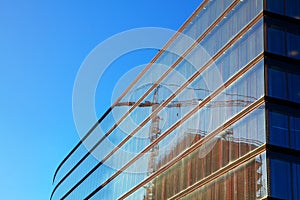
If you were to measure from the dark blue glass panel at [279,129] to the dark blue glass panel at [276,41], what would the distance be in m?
4.98

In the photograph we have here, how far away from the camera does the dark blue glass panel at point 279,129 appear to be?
128 feet

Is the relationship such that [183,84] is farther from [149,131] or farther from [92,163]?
[92,163]

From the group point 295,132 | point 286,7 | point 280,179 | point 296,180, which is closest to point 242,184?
point 280,179

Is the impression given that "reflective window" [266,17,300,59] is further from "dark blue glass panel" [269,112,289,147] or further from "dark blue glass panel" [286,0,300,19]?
"dark blue glass panel" [269,112,289,147]

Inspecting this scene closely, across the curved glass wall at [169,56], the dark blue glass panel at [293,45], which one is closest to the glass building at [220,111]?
the dark blue glass panel at [293,45]

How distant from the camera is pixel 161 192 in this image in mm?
54312

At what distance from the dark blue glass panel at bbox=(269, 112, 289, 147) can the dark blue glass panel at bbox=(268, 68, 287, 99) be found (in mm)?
1518

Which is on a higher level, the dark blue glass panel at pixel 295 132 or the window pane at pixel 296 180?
the dark blue glass panel at pixel 295 132

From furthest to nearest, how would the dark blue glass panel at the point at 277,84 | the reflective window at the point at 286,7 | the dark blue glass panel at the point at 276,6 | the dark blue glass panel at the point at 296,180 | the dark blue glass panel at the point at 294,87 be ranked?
the reflective window at the point at 286,7
the dark blue glass panel at the point at 276,6
the dark blue glass panel at the point at 294,87
the dark blue glass panel at the point at 277,84
the dark blue glass panel at the point at 296,180

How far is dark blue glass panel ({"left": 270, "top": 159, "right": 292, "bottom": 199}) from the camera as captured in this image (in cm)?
3719

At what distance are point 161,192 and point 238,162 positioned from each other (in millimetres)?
14716

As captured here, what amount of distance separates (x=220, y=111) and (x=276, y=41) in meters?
7.09

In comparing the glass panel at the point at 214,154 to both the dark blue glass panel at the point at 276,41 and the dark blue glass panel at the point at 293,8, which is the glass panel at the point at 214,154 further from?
the dark blue glass panel at the point at 293,8

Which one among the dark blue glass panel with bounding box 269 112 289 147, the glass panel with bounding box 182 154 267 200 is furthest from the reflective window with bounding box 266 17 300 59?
the glass panel with bounding box 182 154 267 200
